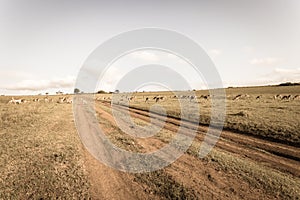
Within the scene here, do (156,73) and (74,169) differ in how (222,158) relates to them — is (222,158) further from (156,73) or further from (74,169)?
(156,73)

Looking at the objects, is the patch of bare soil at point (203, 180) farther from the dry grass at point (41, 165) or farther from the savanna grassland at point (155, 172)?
the dry grass at point (41, 165)

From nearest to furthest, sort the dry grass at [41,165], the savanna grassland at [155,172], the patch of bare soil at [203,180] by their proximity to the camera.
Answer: the patch of bare soil at [203,180]
the savanna grassland at [155,172]
the dry grass at [41,165]

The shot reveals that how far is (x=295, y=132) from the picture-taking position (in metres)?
16.4

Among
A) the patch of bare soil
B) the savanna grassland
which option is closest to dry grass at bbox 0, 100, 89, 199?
the savanna grassland

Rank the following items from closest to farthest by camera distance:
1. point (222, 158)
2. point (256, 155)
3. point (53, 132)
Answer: point (222, 158) → point (256, 155) → point (53, 132)

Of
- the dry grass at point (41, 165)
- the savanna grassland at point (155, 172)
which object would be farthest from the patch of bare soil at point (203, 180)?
the dry grass at point (41, 165)

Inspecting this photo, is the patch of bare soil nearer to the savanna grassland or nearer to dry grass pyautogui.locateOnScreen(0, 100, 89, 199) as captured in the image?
the savanna grassland

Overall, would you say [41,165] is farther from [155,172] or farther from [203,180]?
[203,180]

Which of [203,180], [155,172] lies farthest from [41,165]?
[203,180]

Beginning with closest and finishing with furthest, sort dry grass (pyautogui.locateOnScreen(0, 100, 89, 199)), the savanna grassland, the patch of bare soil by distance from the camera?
the patch of bare soil, the savanna grassland, dry grass (pyautogui.locateOnScreen(0, 100, 89, 199))

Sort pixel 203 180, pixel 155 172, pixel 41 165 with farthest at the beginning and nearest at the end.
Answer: pixel 41 165 → pixel 155 172 → pixel 203 180

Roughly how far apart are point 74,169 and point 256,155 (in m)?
9.32

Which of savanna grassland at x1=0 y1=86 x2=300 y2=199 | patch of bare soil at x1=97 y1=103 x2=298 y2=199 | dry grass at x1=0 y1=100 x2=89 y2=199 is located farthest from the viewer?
dry grass at x1=0 y1=100 x2=89 y2=199

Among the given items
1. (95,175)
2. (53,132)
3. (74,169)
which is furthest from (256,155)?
(53,132)
